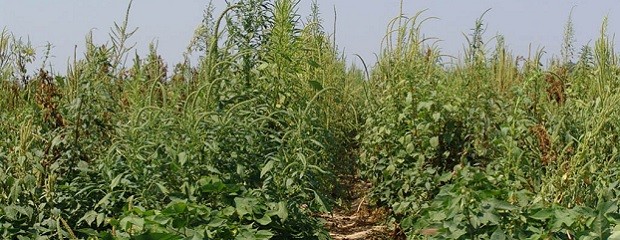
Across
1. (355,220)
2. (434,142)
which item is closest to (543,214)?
(434,142)

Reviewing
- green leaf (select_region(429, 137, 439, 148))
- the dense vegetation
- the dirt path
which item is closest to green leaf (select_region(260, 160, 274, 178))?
the dense vegetation

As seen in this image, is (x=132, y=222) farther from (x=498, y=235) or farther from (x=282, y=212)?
(x=498, y=235)

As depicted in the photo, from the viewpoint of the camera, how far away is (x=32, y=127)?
12.1 ft

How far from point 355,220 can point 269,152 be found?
2354 mm

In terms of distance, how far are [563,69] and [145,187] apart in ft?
13.7

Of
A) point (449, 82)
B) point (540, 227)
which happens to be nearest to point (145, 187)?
point (540, 227)

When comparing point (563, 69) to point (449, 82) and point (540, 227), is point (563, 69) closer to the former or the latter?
point (449, 82)

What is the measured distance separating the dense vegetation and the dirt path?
19 centimetres

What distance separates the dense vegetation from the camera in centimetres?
302

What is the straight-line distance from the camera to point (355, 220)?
5672 mm

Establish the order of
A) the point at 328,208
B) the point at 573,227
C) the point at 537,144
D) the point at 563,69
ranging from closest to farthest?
the point at 573,227 → the point at 328,208 → the point at 537,144 → the point at 563,69

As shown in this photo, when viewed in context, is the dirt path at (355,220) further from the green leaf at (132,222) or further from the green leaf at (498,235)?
the green leaf at (132,222)

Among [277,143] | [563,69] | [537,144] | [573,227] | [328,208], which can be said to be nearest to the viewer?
[573,227]

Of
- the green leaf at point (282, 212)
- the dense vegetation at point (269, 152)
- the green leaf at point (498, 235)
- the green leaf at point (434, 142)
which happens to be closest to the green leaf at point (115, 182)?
the dense vegetation at point (269, 152)
